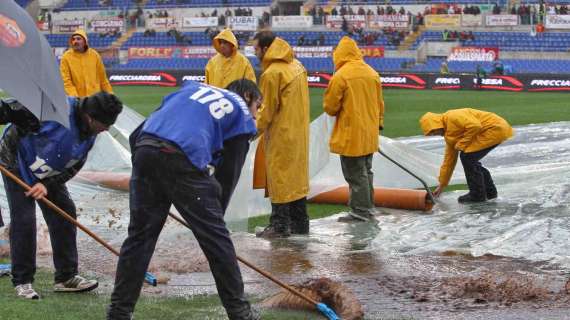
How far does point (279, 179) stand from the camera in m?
7.82

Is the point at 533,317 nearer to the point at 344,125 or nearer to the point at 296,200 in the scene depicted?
the point at 296,200

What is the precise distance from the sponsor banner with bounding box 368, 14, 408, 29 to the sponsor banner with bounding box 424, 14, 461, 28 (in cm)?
119

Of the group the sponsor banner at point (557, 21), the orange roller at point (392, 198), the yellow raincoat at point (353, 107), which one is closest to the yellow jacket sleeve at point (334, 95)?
the yellow raincoat at point (353, 107)

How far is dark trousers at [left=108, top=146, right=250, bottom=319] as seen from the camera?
441cm

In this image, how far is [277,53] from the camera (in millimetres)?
7746

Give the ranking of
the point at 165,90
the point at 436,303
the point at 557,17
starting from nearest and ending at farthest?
the point at 436,303 < the point at 165,90 < the point at 557,17

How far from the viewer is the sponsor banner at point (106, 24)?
4500 centimetres

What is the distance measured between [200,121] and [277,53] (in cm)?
344

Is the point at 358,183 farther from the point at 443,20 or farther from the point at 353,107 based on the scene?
the point at 443,20

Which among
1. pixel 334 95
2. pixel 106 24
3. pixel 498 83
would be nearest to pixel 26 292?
pixel 334 95

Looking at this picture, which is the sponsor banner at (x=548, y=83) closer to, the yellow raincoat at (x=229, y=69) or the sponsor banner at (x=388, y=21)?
the sponsor banner at (x=388, y=21)

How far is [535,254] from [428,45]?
107 ft

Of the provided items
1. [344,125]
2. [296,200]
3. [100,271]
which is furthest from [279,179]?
[100,271]

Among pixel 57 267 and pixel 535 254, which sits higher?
pixel 57 267
